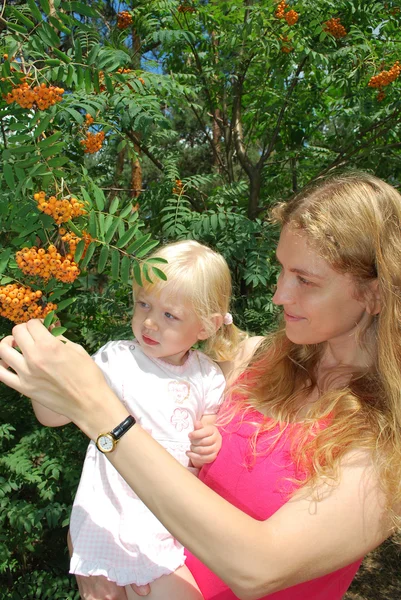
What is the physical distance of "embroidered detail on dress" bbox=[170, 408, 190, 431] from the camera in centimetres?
162

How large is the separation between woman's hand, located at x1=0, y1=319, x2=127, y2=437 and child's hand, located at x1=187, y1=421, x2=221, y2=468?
16.9 inches

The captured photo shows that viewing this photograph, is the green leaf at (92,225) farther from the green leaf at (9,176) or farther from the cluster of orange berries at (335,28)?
the cluster of orange berries at (335,28)

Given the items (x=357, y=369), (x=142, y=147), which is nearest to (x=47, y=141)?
(x=357, y=369)

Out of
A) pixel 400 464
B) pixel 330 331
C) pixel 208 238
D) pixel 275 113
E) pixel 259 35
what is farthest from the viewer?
pixel 275 113

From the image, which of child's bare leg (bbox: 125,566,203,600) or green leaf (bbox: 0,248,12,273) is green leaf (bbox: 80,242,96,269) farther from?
child's bare leg (bbox: 125,566,203,600)

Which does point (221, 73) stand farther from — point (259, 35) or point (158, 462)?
point (158, 462)

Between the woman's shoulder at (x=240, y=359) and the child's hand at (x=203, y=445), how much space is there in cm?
33

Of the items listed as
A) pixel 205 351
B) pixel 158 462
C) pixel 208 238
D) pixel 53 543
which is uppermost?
pixel 158 462

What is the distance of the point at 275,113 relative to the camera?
400cm

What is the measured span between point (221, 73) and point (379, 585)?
12.6ft

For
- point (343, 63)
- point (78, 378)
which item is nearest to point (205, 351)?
point (78, 378)

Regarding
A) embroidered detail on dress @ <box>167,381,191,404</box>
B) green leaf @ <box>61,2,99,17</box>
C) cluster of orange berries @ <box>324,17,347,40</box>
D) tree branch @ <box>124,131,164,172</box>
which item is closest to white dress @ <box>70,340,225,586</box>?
embroidered detail on dress @ <box>167,381,191,404</box>

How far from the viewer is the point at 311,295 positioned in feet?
4.82

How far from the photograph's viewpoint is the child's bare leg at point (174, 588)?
1.48 m
